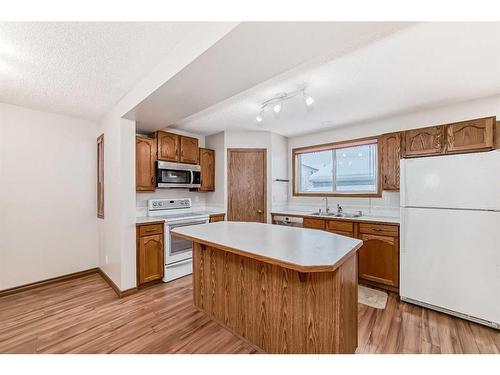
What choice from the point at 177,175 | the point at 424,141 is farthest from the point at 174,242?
the point at 424,141

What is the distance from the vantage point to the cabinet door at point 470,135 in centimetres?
239

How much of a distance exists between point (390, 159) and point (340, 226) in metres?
1.18

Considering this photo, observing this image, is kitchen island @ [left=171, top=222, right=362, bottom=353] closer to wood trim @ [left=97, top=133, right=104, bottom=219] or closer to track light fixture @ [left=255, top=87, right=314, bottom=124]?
track light fixture @ [left=255, top=87, right=314, bottom=124]

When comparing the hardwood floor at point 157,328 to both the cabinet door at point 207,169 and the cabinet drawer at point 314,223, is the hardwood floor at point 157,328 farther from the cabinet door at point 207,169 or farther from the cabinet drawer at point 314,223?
the cabinet door at point 207,169

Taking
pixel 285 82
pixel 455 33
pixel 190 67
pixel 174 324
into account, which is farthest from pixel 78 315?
pixel 455 33

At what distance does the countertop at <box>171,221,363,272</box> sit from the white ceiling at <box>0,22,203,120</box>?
1548mm

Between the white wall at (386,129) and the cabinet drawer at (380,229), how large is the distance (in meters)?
0.68

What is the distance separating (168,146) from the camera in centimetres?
355

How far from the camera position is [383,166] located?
3.17m

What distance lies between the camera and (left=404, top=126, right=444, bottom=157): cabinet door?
2.67m

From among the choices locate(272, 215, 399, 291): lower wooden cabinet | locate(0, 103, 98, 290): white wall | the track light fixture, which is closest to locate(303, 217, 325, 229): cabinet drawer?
locate(272, 215, 399, 291): lower wooden cabinet

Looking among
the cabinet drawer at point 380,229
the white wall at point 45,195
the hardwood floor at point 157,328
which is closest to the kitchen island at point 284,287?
the hardwood floor at point 157,328

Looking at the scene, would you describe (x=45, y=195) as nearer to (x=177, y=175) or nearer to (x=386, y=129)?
(x=177, y=175)
